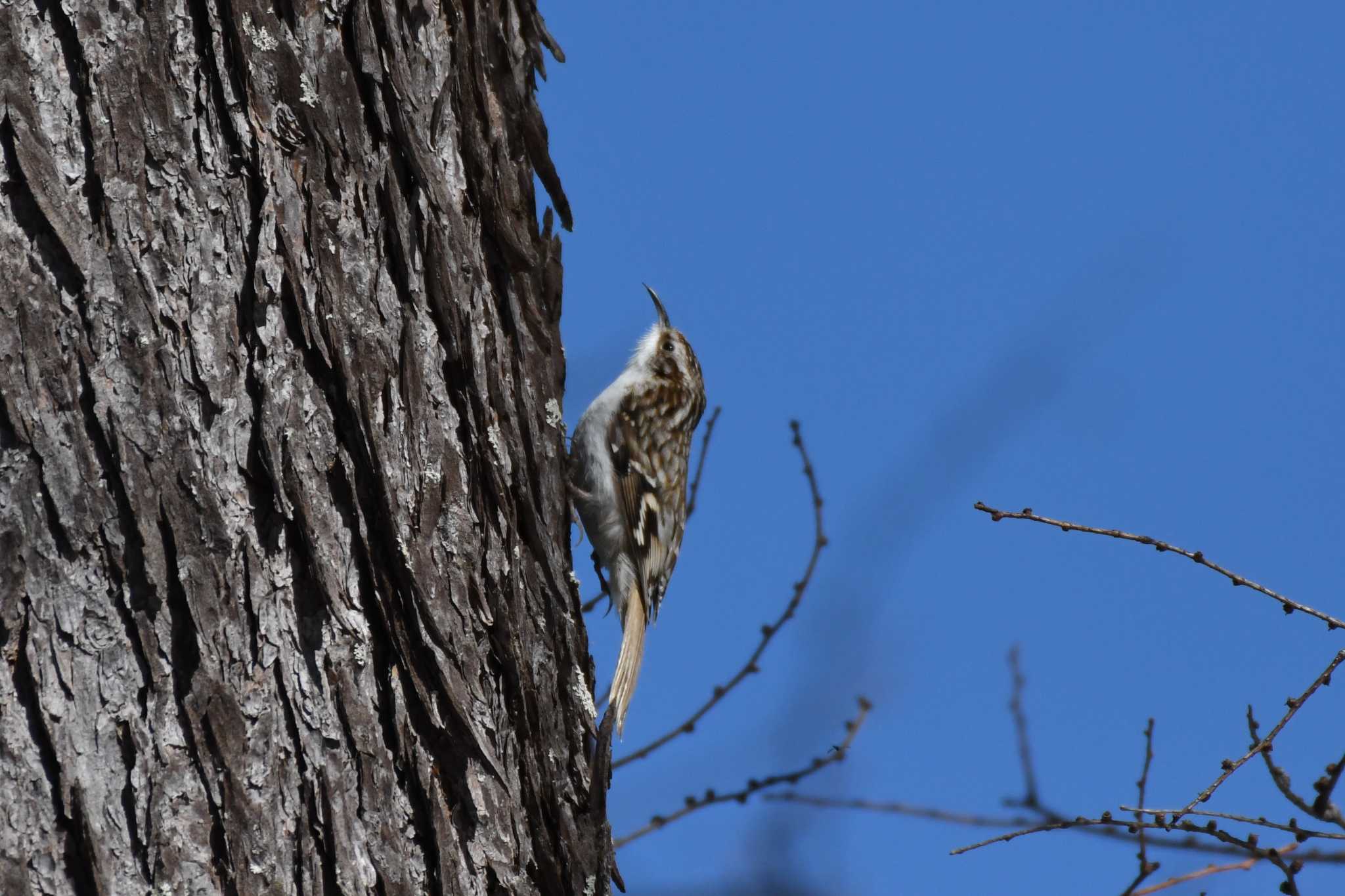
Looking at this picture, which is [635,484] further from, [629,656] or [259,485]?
[259,485]

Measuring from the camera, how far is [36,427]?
5.48ft

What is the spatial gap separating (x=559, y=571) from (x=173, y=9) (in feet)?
3.21

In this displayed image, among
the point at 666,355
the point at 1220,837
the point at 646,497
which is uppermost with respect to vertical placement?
the point at 666,355

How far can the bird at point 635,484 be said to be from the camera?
3840 millimetres

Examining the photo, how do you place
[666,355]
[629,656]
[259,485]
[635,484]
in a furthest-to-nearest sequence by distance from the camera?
1. [666,355]
2. [635,484]
3. [629,656]
4. [259,485]

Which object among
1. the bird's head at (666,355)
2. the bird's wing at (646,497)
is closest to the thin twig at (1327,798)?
the bird's wing at (646,497)

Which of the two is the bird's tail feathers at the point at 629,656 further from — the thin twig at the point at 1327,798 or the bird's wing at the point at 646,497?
the thin twig at the point at 1327,798

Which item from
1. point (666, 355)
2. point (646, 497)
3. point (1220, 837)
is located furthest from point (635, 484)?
point (1220, 837)

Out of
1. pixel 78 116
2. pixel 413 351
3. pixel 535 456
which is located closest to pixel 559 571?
pixel 535 456

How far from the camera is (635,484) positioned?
4008 millimetres

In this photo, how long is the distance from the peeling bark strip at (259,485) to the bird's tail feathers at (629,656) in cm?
98

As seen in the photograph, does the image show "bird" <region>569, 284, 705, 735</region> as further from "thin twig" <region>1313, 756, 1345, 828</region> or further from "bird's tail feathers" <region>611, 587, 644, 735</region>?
"thin twig" <region>1313, 756, 1345, 828</region>

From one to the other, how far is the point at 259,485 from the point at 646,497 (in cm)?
230

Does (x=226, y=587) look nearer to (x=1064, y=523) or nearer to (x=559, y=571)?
(x=559, y=571)
